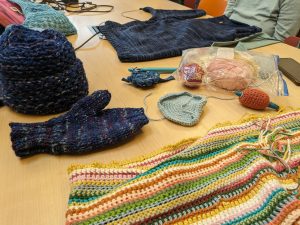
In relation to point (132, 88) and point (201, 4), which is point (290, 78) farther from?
point (201, 4)

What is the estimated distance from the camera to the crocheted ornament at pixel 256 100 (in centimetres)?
69

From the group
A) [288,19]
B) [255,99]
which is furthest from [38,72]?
[288,19]

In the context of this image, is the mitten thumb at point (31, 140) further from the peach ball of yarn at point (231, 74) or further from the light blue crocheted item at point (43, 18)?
the light blue crocheted item at point (43, 18)

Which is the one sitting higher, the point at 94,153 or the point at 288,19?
the point at 288,19

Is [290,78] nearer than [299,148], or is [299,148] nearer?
[299,148]

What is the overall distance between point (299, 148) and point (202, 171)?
226 millimetres

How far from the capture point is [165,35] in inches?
45.6

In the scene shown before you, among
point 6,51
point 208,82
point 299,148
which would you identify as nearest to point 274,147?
point 299,148

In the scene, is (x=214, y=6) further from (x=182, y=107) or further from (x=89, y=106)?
(x=89, y=106)

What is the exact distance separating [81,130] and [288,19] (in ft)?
4.17

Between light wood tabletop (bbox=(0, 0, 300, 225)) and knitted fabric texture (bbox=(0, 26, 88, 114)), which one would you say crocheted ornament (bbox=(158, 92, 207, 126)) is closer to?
light wood tabletop (bbox=(0, 0, 300, 225))

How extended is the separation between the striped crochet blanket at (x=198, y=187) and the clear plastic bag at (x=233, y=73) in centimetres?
27

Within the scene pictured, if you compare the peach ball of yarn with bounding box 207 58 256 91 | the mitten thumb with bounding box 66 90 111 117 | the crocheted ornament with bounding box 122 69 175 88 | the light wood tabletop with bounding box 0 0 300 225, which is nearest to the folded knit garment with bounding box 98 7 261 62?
the light wood tabletop with bounding box 0 0 300 225

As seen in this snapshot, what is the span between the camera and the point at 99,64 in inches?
37.2
